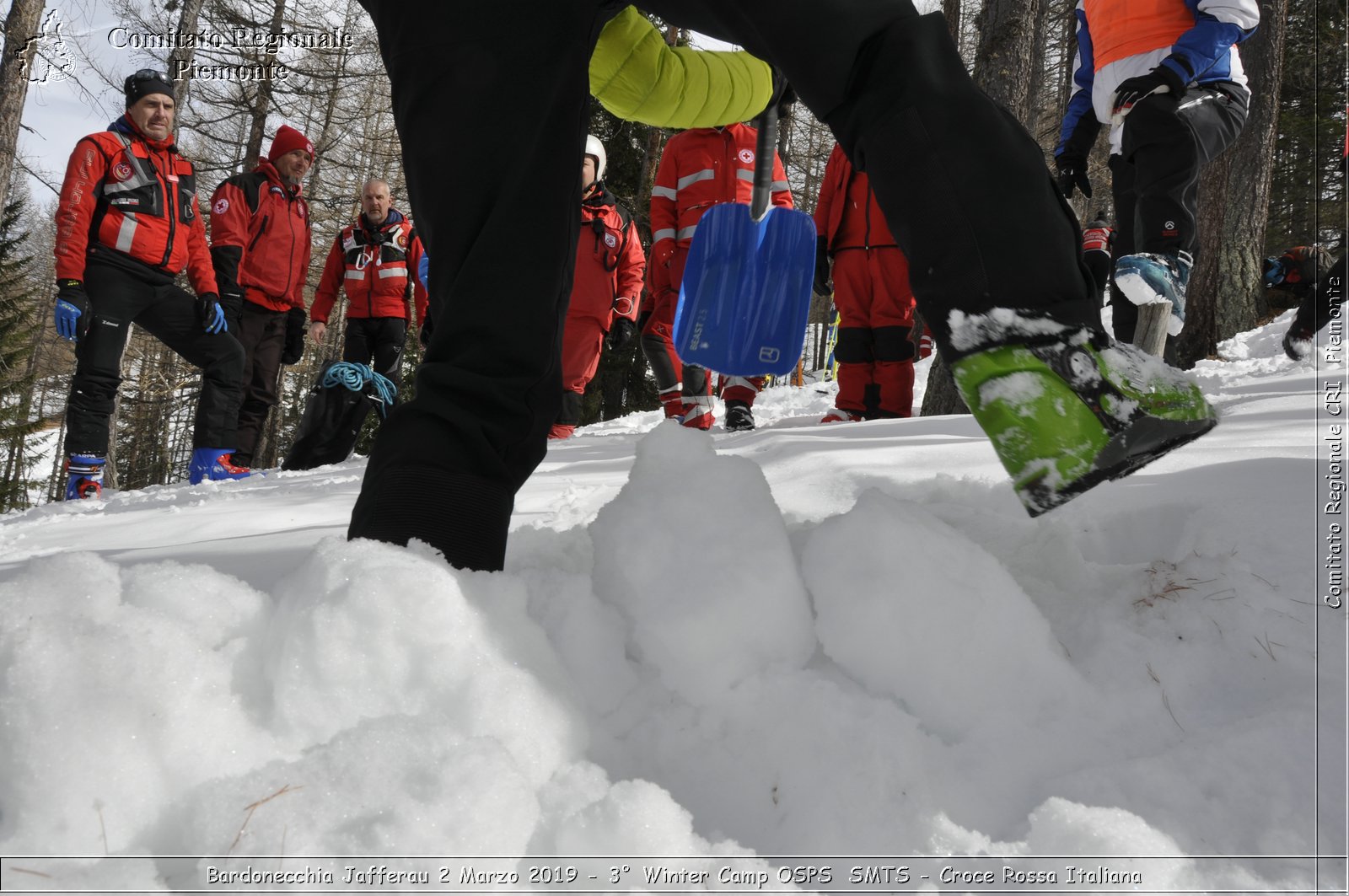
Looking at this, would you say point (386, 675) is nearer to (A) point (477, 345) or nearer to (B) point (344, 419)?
(A) point (477, 345)

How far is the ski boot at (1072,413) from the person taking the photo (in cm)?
77

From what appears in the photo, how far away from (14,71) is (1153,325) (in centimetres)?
864

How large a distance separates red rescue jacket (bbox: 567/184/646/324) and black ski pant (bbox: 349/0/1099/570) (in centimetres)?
424

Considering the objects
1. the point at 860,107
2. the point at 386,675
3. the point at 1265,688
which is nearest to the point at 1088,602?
the point at 1265,688

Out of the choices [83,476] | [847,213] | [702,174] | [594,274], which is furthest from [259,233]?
[847,213]

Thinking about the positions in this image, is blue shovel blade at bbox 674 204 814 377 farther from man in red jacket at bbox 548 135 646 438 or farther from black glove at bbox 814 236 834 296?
man in red jacket at bbox 548 135 646 438

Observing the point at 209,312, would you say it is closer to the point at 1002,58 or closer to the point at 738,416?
the point at 738,416

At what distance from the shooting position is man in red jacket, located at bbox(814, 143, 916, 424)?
4.02 metres

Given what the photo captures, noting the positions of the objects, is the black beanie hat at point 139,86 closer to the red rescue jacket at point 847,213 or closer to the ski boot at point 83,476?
the ski boot at point 83,476

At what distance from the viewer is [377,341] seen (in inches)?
242

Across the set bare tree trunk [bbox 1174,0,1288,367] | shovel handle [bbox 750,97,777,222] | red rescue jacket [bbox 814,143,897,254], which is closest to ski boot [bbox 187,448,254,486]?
shovel handle [bbox 750,97,777,222]

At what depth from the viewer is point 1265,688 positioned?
28.0 inches

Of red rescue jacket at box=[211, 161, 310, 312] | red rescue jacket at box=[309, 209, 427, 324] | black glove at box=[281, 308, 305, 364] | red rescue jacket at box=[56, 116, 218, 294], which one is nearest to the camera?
red rescue jacket at box=[56, 116, 218, 294]

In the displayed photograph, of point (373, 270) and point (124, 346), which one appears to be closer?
point (124, 346)
